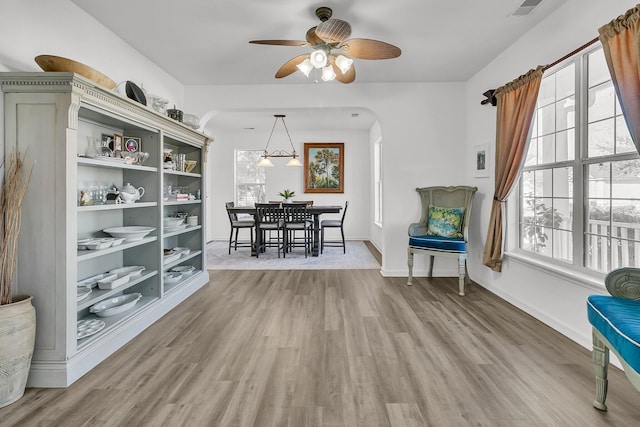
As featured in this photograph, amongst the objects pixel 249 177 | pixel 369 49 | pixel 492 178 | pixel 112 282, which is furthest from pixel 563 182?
pixel 249 177

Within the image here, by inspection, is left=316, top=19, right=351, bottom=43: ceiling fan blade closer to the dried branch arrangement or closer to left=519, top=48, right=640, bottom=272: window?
left=519, top=48, right=640, bottom=272: window

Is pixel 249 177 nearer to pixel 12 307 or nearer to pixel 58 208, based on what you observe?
pixel 58 208

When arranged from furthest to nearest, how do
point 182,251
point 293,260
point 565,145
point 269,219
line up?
point 269,219, point 293,260, point 182,251, point 565,145

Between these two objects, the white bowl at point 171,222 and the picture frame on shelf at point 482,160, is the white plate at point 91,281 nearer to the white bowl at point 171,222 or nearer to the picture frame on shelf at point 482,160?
the white bowl at point 171,222

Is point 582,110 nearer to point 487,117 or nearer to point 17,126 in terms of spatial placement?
point 487,117

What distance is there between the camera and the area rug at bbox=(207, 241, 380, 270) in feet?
16.0

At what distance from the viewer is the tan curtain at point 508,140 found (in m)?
2.80

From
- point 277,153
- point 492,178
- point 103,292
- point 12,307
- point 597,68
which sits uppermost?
point 277,153

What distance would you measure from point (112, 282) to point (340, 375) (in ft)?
5.93

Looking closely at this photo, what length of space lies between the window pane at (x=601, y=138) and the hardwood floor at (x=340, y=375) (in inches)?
55.5

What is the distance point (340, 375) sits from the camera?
192 centimetres

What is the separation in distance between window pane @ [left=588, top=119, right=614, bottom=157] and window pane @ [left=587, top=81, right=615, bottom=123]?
0.05m

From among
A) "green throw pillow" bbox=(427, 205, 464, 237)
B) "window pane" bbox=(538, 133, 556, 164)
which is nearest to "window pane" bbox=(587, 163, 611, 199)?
"window pane" bbox=(538, 133, 556, 164)

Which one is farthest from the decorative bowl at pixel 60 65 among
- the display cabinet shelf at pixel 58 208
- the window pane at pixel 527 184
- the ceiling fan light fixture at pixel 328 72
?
the window pane at pixel 527 184
